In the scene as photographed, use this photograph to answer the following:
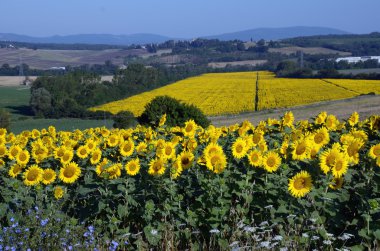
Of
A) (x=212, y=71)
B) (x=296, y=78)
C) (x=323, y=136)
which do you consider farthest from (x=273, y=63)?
(x=323, y=136)

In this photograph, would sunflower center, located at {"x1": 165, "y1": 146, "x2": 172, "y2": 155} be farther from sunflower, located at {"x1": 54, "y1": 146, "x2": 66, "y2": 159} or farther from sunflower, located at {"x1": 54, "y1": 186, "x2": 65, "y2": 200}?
sunflower, located at {"x1": 54, "y1": 146, "x2": 66, "y2": 159}

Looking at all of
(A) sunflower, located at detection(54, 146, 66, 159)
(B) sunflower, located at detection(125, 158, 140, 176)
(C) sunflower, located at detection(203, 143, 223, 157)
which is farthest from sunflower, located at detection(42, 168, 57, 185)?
(C) sunflower, located at detection(203, 143, 223, 157)

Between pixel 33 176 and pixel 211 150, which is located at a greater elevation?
pixel 211 150

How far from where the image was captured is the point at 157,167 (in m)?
5.47

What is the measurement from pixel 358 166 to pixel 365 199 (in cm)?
82

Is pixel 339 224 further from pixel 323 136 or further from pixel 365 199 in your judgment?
pixel 323 136

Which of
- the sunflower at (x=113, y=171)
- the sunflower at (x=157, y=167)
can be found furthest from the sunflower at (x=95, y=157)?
the sunflower at (x=157, y=167)

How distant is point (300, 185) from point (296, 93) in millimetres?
56219

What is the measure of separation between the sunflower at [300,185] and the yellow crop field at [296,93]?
4553cm

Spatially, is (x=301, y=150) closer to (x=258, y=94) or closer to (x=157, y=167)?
(x=157, y=167)

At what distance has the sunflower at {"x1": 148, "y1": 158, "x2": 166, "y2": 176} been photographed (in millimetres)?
5449

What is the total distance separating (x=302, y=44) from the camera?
14975 centimetres

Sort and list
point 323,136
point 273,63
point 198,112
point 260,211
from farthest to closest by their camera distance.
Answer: point 273,63
point 198,112
point 323,136
point 260,211

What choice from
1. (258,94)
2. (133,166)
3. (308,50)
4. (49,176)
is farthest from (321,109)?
(308,50)
